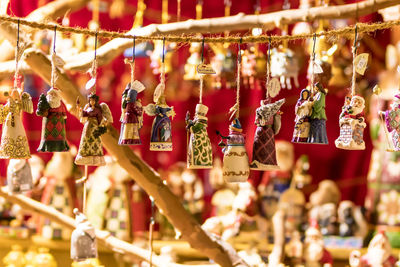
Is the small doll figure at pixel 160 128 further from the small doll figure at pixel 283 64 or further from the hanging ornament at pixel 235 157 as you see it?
the small doll figure at pixel 283 64

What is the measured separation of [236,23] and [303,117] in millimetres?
771

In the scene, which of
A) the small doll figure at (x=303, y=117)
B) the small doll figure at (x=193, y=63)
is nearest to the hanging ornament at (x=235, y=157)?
the small doll figure at (x=303, y=117)

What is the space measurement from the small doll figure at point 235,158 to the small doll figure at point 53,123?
491 mm

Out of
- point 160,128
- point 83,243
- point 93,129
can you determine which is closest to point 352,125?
point 160,128

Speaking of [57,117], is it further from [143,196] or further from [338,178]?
[338,178]

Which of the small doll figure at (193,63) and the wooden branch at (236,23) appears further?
the small doll figure at (193,63)

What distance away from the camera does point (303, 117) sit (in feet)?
6.08

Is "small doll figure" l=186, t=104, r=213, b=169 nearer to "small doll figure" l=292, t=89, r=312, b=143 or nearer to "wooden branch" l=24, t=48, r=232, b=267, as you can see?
"small doll figure" l=292, t=89, r=312, b=143

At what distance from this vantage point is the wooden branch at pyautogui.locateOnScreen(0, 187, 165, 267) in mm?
2725

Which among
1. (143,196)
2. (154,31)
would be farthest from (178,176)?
(154,31)

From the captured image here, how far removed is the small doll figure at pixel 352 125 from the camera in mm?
1802

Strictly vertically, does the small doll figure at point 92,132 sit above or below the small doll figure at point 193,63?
below

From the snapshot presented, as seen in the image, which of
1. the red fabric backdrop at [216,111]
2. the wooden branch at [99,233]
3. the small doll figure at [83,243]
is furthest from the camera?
the red fabric backdrop at [216,111]

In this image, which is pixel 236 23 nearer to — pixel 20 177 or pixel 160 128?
pixel 160 128
